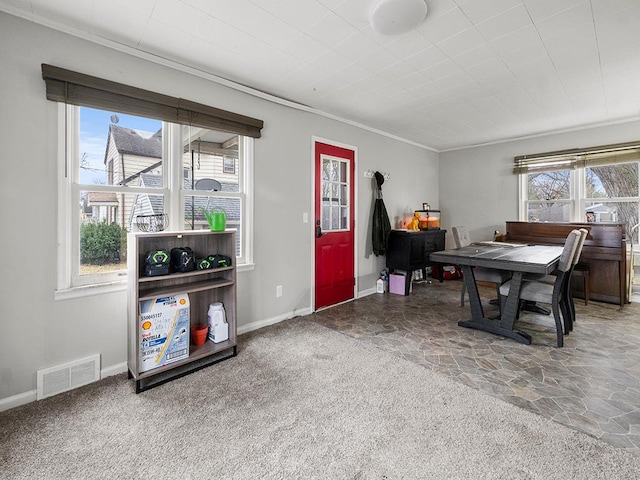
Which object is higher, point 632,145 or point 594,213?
point 632,145

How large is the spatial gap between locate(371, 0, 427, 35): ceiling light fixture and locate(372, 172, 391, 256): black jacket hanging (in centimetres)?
256

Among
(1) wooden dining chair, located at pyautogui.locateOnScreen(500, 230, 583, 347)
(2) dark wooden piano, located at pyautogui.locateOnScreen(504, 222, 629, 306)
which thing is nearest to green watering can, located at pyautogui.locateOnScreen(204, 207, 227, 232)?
(1) wooden dining chair, located at pyautogui.locateOnScreen(500, 230, 583, 347)

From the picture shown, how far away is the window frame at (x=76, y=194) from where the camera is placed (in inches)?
82.2

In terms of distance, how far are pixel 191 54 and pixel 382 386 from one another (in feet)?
9.40

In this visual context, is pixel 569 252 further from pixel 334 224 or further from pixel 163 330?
pixel 163 330

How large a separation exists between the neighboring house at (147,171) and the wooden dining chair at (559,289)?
3001 millimetres

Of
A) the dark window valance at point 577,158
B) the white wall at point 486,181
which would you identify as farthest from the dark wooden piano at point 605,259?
the white wall at point 486,181

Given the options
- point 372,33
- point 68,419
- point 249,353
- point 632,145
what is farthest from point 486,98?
point 68,419

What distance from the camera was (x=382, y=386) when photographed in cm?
214

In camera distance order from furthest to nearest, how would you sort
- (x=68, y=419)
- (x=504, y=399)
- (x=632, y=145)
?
(x=632, y=145) → (x=504, y=399) → (x=68, y=419)

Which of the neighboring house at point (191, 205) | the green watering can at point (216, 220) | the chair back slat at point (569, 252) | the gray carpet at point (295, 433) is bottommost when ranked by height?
the gray carpet at point (295, 433)

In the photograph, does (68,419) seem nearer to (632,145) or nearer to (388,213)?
(388,213)

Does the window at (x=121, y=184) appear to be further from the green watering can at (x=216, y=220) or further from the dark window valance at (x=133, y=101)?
the green watering can at (x=216, y=220)

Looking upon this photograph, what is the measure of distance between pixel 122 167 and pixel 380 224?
3264 mm
